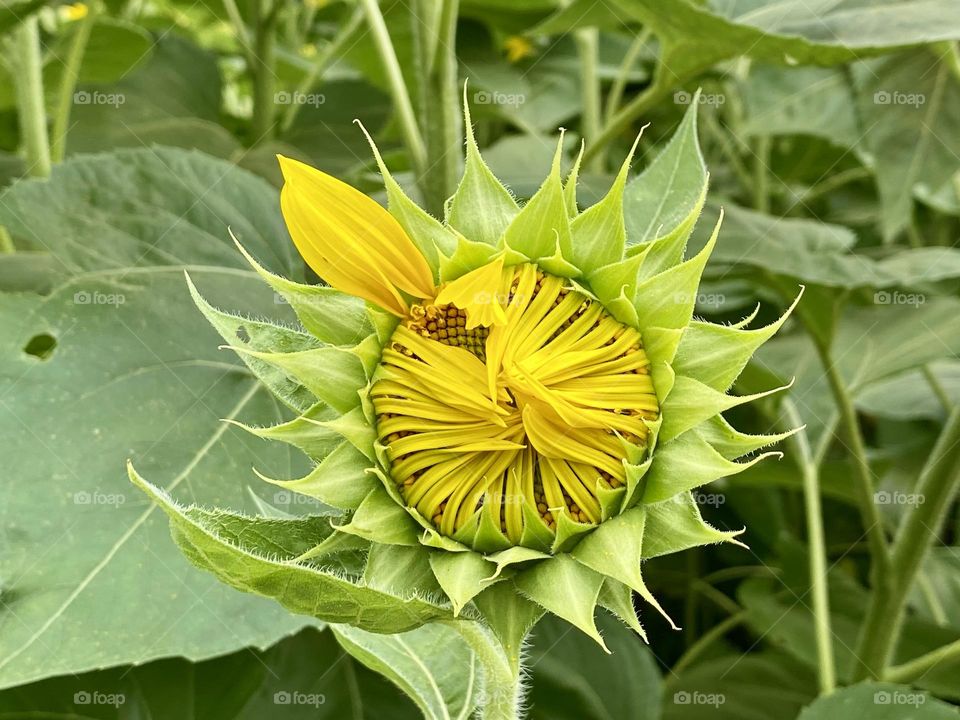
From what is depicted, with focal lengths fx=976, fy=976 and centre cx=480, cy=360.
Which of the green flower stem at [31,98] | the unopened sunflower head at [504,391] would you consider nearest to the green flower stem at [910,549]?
the unopened sunflower head at [504,391]

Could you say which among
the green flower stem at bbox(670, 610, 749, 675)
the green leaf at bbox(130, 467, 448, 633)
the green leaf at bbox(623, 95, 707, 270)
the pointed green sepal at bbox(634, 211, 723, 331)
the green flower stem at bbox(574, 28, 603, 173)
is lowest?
the green flower stem at bbox(670, 610, 749, 675)

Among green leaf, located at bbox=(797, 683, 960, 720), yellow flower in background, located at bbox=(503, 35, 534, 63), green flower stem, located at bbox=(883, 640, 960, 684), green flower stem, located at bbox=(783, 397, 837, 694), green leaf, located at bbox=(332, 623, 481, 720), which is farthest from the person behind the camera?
yellow flower in background, located at bbox=(503, 35, 534, 63)

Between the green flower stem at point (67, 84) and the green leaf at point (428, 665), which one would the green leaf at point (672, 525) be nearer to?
the green leaf at point (428, 665)

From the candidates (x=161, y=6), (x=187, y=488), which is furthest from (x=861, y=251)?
(x=161, y=6)

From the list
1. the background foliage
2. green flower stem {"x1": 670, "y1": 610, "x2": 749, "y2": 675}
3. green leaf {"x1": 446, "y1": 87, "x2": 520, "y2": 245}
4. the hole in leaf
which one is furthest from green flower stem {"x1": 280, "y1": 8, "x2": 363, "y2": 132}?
green flower stem {"x1": 670, "y1": 610, "x2": 749, "y2": 675}

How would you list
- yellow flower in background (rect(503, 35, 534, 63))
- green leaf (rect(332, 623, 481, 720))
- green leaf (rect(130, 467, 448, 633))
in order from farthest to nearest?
yellow flower in background (rect(503, 35, 534, 63))
green leaf (rect(332, 623, 481, 720))
green leaf (rect(130, 467, 448, 633))

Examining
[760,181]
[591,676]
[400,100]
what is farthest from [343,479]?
[760,181]

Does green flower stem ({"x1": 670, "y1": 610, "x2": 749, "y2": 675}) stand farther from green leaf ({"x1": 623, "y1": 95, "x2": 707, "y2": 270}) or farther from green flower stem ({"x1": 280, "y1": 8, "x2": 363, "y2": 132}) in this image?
green flower stem ({"x1": 280, "y1": 8, "x2": 363, "y2": 132})
